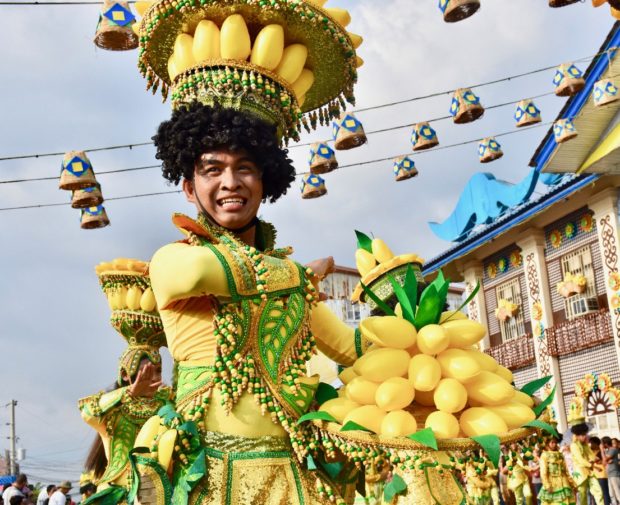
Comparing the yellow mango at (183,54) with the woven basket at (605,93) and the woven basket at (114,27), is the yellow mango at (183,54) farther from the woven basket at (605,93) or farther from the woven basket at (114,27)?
the woven basket at (605,93)

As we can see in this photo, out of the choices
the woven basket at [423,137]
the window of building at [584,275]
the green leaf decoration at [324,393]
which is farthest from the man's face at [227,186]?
the window of building at [584,275]

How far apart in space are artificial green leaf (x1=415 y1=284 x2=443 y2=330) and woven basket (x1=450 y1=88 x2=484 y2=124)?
33.2ft

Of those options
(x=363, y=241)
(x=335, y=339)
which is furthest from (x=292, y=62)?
(x=335, y=339)

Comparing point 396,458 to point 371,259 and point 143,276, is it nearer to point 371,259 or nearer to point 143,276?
point 371,259

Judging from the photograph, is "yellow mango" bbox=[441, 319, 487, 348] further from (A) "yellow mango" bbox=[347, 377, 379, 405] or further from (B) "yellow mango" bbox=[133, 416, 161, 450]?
(B) "yellow mango" bbox=[133, 416, 161, 450]

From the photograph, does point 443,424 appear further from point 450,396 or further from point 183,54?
point 183,54

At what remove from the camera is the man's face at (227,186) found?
304 cm

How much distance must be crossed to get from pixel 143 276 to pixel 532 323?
1686 cm

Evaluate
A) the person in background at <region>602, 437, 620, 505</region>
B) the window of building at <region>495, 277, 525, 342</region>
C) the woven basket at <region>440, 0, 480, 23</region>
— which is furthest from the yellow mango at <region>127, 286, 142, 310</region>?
the window of building at <region>495, 277, 525, 342</region>

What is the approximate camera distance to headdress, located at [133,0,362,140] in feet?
10.5

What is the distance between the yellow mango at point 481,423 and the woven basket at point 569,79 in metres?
11.5

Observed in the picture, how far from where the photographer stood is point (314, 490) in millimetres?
2725

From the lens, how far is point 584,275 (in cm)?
1981

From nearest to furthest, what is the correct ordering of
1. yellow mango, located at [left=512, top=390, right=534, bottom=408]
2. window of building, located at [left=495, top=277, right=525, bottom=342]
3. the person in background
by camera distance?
yellow mango, located at [left=512, top=390, right=534, bottom=408], the person in background, window of building, located at [left=495, top=277, right=525, bottom=342]
